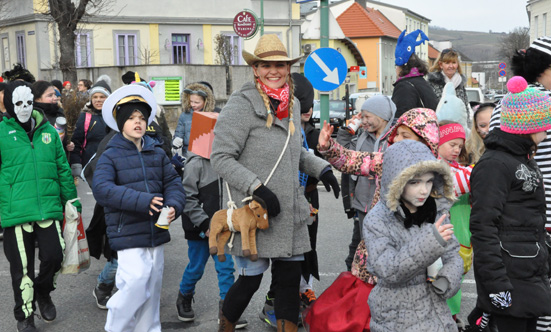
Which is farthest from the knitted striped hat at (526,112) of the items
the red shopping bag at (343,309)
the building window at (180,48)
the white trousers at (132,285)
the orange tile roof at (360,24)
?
the orange tile roof at (360,24)

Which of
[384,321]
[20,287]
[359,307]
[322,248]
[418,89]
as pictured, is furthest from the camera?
[322,248]

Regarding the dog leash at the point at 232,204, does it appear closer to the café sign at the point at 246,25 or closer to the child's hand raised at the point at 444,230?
the child's hand raised at the point at 444,230

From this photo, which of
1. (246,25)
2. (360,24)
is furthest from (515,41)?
(246,25)

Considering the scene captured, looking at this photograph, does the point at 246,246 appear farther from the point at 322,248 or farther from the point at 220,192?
the point at 322,248

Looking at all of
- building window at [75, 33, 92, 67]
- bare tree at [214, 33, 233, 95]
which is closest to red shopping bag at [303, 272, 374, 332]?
bare tree at [214, 33, 233, 95]

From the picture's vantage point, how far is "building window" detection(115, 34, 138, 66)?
112ft

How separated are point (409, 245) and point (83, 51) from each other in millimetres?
32835

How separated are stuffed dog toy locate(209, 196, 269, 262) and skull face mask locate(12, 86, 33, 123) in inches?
77.1

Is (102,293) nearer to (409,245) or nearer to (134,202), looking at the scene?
(134,202)

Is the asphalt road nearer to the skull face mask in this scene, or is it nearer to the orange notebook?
the orange notebook

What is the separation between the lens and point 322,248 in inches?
300

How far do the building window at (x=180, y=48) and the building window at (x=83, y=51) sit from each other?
438 cm

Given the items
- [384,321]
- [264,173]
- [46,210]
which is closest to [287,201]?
[264,173]

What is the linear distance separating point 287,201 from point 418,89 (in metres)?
2.76
